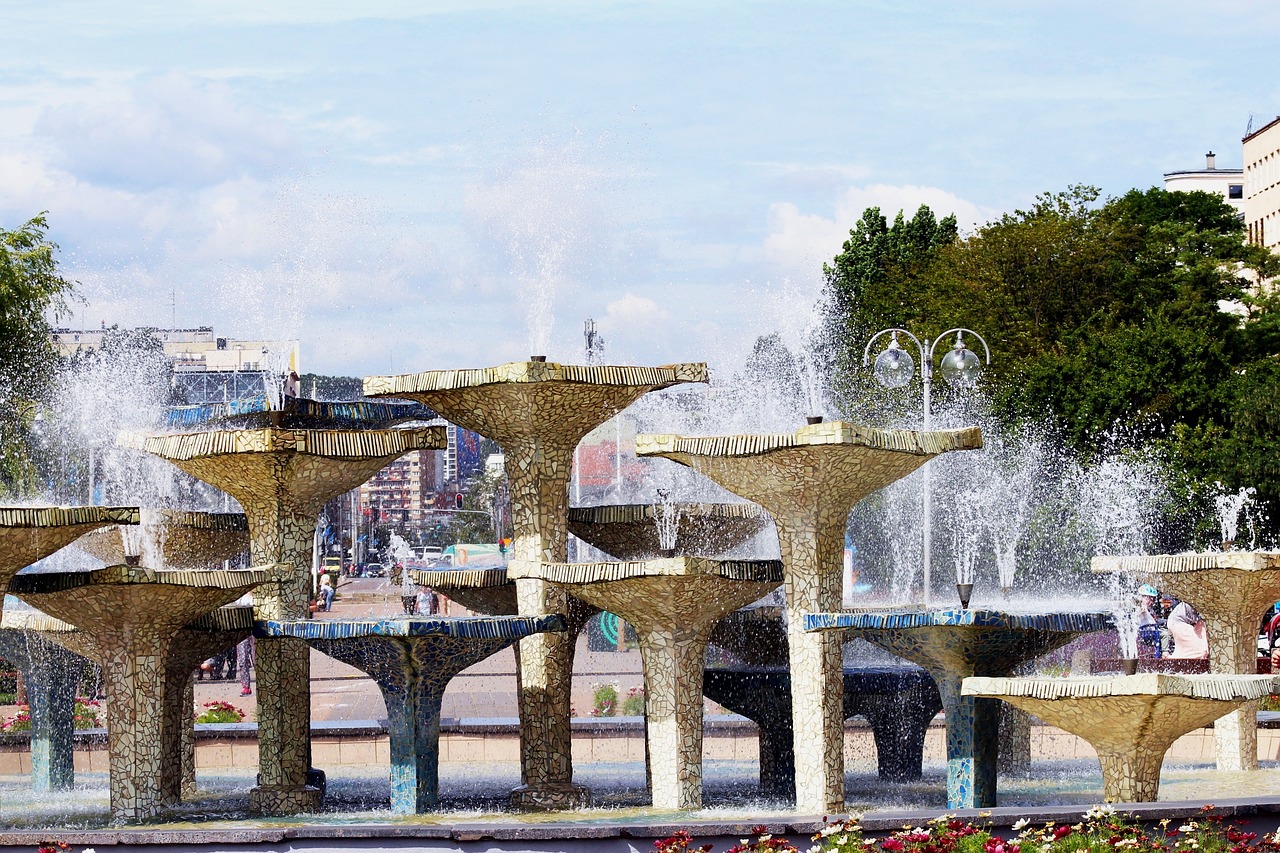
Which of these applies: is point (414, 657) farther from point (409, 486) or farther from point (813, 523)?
point (409, 486)

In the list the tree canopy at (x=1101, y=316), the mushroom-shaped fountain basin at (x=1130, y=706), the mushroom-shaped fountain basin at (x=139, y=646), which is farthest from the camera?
the tree canopy at (x=1101, y=316)

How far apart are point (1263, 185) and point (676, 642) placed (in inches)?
2231

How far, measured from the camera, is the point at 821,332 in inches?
1539

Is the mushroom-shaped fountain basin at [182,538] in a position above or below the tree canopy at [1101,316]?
below

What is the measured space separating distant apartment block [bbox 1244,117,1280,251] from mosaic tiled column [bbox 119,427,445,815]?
54.1 metres

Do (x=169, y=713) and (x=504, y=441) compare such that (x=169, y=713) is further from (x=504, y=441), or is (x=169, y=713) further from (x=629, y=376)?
(x=629, y=376)

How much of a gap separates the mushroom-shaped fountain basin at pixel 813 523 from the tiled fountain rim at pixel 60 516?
3388mm

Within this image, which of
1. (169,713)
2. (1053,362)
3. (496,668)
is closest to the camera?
(169,713)

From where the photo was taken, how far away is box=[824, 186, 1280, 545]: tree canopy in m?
31.5

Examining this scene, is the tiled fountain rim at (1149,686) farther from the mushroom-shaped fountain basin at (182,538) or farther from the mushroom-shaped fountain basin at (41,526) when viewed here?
the mushroom-shaped fountain basin at (182,538)

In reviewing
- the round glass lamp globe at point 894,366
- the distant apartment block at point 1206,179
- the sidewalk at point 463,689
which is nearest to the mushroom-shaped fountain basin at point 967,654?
the sidewalk at point 463,689

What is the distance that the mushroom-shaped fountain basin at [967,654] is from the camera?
38.4 feet

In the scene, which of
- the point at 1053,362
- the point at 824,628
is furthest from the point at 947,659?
the point at 1053,362

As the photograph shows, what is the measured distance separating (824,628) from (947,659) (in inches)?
35.6
